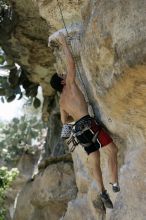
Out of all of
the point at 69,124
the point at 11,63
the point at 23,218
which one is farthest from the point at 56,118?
the point at 69,124

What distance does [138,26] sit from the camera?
198 inches

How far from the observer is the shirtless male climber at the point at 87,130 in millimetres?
6164

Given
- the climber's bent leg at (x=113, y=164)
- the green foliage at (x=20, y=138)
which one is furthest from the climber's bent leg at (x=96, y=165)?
the green foliage at (x=20, y=138)

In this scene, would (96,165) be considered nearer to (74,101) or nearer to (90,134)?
(90,134)

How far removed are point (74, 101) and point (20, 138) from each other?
20018 mm

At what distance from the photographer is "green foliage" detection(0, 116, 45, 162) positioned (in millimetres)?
25234

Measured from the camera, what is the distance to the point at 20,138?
85.6 ft

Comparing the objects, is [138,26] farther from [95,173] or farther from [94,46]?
[95,173]

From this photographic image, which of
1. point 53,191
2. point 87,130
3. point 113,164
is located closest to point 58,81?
point 87,130

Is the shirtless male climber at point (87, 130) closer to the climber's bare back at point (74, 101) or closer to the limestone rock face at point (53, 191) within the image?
the climber's bare back at point (74, 101)

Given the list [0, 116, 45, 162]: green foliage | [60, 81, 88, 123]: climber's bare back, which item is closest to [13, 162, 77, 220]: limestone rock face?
[60, 81, 88, 123]: climber's bare back

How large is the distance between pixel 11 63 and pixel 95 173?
8516 mm

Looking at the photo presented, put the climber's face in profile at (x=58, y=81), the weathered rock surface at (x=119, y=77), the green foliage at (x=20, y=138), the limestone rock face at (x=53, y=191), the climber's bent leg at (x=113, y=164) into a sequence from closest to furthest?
the weathered rock surface at (x=119, y=77) → the climber's bent leg at (x=113, y=164) → the climber's face in profile at (x=58, y=81) → the limestone rock face at (x=53, y=191) → the green foliage at (x=20, y=138)

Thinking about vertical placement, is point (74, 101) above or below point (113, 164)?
above
